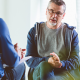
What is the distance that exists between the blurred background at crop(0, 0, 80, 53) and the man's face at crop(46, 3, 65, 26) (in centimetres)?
4

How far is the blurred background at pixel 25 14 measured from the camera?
0.75 meters

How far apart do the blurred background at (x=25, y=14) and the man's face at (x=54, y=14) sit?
4 centimetres

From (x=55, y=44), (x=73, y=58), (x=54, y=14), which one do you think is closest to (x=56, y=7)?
(x=54, y=14)

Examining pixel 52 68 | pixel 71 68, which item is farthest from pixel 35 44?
pixel 71 68

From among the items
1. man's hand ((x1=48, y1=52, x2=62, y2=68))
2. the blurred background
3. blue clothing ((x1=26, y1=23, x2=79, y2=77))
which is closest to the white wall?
the blurred background

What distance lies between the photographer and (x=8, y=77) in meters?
0.52

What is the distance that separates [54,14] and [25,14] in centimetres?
24

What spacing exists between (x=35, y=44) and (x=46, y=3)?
0.31m

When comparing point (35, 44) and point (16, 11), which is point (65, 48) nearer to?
point (35, 44)

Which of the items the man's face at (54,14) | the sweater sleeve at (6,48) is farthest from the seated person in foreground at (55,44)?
the sweater sleeve at (6,48)

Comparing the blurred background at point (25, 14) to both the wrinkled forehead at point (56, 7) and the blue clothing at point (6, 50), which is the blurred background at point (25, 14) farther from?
the blue clothing at point (6, 50)

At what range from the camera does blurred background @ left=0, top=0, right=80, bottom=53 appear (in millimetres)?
750

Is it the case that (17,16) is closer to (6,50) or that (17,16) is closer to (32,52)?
(32,52)

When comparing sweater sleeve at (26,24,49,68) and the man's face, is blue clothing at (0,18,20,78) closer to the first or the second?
sweater sleeve at (26,24,49,68)
